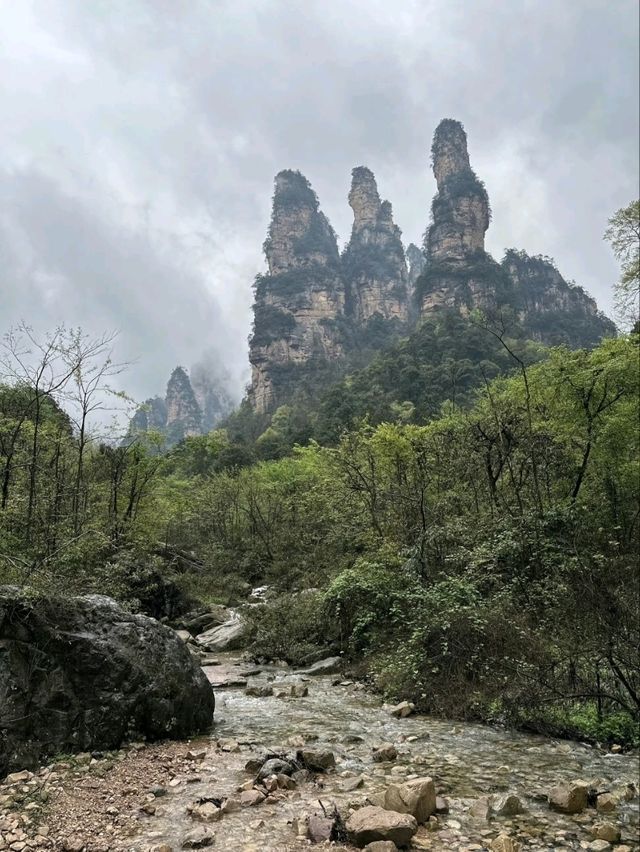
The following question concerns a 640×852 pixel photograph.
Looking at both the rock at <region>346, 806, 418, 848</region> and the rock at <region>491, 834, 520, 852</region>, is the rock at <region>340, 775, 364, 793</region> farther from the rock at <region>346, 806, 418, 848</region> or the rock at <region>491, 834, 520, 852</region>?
the rock at <region>491, 834, 520, 852</region>

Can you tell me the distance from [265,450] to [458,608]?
1824 inches

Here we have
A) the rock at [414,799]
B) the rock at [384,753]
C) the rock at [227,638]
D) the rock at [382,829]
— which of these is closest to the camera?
the rock at [382,829]

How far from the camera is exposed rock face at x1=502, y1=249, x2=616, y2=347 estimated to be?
286 feet

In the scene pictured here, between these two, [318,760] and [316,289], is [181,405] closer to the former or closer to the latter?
[316,289]

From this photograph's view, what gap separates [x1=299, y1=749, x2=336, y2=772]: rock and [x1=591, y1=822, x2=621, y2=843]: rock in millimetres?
2682

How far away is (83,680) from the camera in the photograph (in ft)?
21.4

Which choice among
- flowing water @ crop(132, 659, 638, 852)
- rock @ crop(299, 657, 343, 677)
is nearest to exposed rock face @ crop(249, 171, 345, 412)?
rock @ crop(299, 657, 343, 677)

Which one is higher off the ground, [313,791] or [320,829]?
[320,829]

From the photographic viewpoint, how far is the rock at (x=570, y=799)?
15.7 feet

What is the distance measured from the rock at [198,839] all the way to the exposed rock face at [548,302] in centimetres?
8675

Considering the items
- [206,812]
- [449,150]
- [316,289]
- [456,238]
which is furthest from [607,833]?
[449,150]

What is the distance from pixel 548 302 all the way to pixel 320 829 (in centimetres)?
10322

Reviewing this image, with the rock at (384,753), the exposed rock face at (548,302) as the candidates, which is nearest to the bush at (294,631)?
the rock at (384,753)

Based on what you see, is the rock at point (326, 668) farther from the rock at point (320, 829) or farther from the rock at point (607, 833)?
the rock at point (607, 833)
